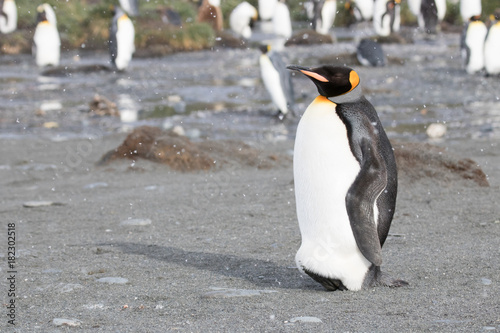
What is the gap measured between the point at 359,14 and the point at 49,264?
26007mm

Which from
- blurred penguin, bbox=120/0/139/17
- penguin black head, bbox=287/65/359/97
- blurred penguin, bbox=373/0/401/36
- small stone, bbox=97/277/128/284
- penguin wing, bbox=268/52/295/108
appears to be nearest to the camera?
penguin black head, bbox=287/65/359/97

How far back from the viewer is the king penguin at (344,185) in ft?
11.3

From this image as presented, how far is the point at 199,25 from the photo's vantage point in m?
22.9

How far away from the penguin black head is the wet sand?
2.83 feet

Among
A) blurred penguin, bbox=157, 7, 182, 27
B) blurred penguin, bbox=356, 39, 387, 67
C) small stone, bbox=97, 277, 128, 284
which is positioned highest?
blurred penguin, bbox=157, 7, 182, 27

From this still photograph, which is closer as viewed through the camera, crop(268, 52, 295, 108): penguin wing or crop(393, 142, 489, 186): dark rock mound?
crop(393, 142, 489, 186): dark rock mound

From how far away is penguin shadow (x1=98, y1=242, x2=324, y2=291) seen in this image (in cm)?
370

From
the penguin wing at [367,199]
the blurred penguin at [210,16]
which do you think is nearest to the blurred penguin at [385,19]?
the blurred penguin at [210,16]

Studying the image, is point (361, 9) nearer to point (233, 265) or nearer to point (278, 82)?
point (278, 82)

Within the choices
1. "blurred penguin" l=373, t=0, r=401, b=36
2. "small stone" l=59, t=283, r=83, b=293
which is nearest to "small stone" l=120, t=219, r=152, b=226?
"small stone" l=59, t=283, r=83, b=293

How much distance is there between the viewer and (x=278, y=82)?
10969 millimetres

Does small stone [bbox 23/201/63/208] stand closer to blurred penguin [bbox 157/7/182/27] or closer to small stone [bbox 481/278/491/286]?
small stone [bbox 481/278/491/286]

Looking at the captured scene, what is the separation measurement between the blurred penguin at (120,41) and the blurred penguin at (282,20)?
7893 mm

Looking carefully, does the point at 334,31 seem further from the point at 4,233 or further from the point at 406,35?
the point at 4,233
